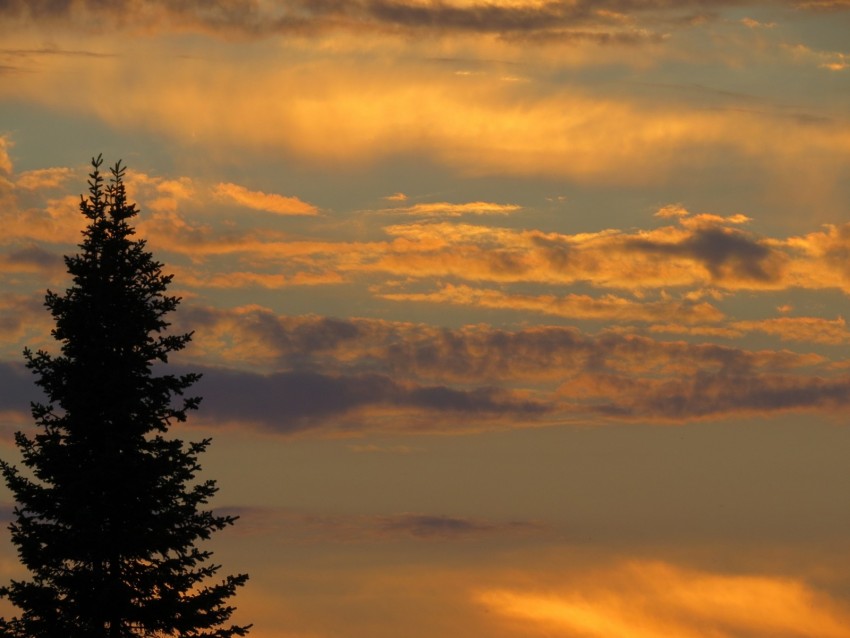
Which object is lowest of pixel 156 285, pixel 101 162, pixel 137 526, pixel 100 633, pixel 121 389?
pixel 100 633

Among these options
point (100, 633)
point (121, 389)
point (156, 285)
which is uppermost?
point (156, 285)

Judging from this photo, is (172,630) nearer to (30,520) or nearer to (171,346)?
(30,520)

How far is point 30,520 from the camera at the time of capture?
4588 cm

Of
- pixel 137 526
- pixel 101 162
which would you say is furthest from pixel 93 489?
pixel 101 162

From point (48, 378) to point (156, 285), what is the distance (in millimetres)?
4501

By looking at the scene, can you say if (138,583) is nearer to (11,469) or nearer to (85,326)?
(11,469)

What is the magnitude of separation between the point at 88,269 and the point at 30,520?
8115 millimetres

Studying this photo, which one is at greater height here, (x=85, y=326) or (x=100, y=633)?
(x=85, y=326)

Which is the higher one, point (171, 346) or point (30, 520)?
point (171, 346)

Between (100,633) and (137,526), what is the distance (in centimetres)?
343

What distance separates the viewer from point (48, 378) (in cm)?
4656

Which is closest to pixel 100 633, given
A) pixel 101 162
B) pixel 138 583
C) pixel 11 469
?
pixel 138 583

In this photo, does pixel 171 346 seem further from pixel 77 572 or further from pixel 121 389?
pixel 77 572

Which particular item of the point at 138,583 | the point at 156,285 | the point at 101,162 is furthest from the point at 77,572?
the point at 101,162
